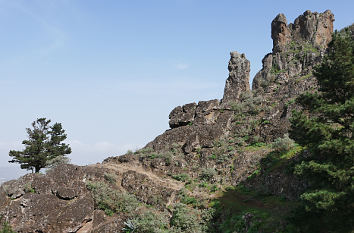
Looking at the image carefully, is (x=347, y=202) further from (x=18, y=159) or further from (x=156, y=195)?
(x=18, y=159)

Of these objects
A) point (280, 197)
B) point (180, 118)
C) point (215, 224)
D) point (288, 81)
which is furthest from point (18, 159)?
point (288, 81)

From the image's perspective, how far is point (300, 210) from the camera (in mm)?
18453

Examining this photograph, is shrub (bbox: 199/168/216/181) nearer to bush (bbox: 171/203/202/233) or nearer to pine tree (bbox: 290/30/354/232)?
bush (bbox: 171/203/202/233)

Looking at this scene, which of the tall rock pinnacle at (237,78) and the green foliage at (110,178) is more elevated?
the tall rock pinnacle at (237,78)

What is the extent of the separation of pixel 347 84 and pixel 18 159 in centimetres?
4318

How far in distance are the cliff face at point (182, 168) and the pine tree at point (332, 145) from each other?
914cm

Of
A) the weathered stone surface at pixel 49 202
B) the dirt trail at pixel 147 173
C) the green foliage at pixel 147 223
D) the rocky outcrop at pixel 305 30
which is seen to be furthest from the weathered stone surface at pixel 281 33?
the weathered stone surface at pixel 49 202

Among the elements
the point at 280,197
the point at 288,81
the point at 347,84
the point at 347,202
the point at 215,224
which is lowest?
the point at 215,224

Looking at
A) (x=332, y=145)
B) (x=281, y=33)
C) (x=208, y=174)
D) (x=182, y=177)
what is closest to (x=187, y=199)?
(x=182, y=177)

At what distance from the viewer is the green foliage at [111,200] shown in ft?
99.6

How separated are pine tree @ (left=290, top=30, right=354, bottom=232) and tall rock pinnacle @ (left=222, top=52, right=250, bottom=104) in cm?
3313

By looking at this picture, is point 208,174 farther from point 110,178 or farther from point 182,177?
point 110,178

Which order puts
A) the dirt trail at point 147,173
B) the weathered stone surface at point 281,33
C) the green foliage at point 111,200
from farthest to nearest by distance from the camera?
the weathered stone surface at point 281,33
the dirt trail at point 147,173
the green foliage at point 111,200

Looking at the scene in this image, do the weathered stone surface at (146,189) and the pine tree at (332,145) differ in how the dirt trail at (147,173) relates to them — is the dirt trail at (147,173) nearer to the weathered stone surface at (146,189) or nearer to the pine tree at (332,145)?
the weathered stone surface at (146,189)
